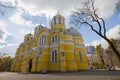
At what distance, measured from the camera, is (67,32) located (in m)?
34.6

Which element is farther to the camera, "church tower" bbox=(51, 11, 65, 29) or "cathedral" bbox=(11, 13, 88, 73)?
"church tower" bbox=(51, 11, 65, 29)

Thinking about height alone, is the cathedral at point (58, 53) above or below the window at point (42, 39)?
below

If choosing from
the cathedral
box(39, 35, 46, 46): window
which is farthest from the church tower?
box(39, 35, 46, 46): window

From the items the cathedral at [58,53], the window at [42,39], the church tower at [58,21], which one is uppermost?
the church tower at [58,21]

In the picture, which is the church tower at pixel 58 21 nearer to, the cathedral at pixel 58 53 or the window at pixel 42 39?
the cathedral at pixel 58 53

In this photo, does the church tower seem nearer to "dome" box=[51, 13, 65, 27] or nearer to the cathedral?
"dome" box=[51, 13, 65, 27]

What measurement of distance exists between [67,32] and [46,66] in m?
9.90

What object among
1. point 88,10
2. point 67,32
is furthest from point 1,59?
point 88,10

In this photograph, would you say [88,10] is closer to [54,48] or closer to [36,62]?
[54,48]

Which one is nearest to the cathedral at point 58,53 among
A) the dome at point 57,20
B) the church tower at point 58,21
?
the church tower at point 58,21

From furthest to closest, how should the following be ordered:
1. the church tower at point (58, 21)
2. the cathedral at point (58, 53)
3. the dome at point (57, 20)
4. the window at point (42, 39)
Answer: the dome at point (57, 20) → the church tower at point (58, 21) → the window at point (42, 39) → the cathedral at point (58, 53)

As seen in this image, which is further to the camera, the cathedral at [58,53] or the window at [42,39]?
the window at [42,39]

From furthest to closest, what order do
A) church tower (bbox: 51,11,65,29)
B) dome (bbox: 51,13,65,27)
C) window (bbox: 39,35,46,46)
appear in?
dome (bbox: 51,13,65,27)
church tower (bbox: 51,11,65,29)
window (bbox: 39,35,46,46)

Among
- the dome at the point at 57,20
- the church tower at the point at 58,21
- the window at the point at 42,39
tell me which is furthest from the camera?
the dome at the point at 57,20
